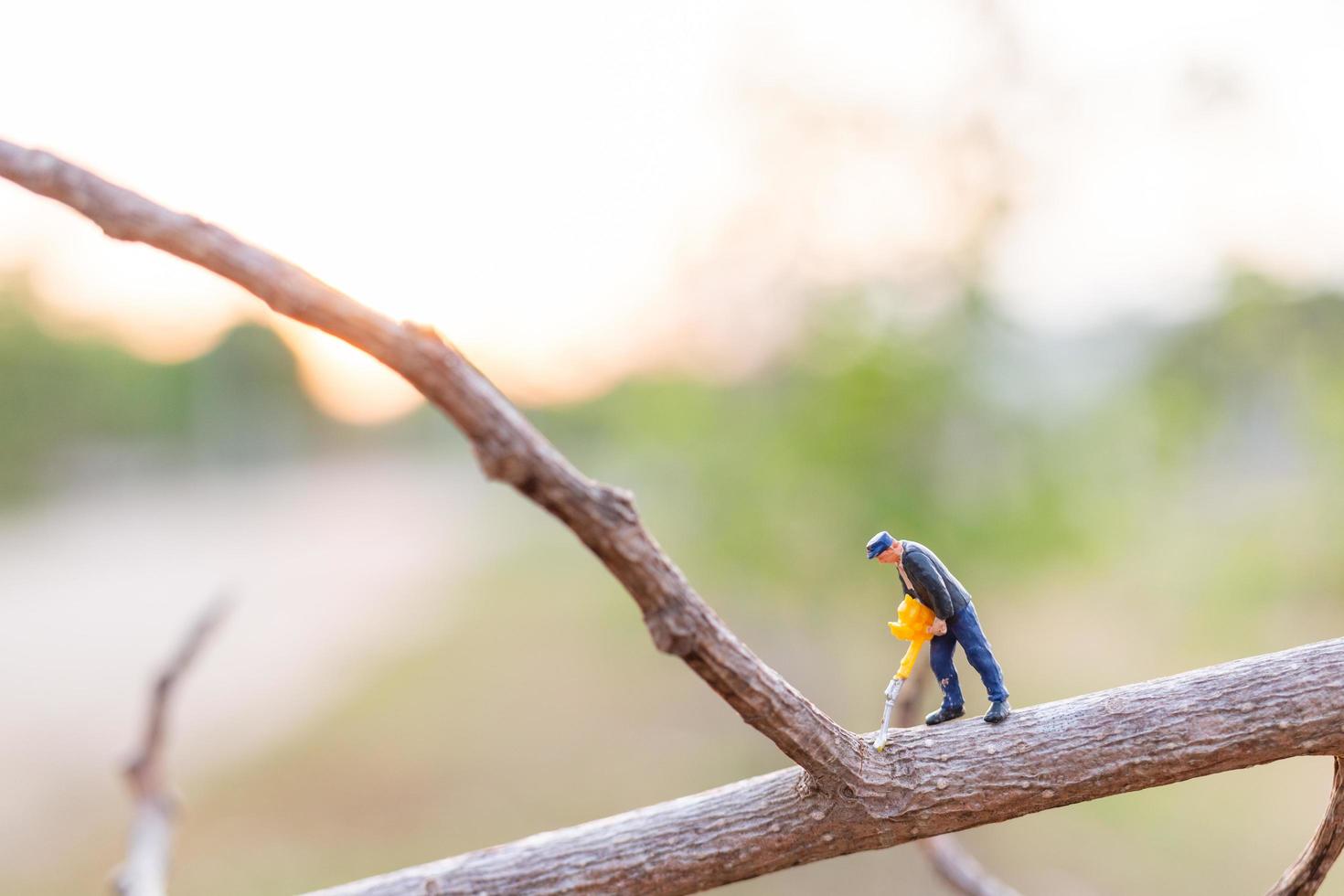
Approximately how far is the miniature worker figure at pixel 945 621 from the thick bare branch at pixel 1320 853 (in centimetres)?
27

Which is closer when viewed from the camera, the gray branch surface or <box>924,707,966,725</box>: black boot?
the gray branch surface

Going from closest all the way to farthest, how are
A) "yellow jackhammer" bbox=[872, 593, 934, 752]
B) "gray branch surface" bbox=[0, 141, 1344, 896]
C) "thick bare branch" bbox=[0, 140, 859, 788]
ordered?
1. "thick bare branch" bbox=[0, 140, 859, 788]
2. "gray branch surface" bbox=[0, 141, 1344, 896]
3. "yellow jackhammer" bbox=[872, 593, 934, 752]

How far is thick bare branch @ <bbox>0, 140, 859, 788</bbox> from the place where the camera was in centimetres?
51

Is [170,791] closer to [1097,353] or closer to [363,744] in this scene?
[1097,353]

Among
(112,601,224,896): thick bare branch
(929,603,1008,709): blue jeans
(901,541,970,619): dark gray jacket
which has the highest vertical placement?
(112,601,224,896): thick bare branch

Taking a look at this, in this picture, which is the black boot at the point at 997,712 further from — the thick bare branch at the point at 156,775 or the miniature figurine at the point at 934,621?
the thick bare branch at the point at 156,775

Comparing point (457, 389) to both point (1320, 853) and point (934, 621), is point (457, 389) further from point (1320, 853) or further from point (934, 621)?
point (1320, 853)

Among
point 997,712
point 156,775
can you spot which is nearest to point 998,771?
point 997,712

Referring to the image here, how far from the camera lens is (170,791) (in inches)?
56.7

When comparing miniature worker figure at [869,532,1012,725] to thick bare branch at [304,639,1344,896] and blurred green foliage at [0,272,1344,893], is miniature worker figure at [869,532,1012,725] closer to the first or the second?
thick bare branch at [304,639,1344,896]

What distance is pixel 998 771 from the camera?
2.49 feet

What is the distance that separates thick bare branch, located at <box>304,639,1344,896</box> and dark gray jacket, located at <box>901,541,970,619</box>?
112 mm

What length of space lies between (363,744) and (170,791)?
17.7 ft

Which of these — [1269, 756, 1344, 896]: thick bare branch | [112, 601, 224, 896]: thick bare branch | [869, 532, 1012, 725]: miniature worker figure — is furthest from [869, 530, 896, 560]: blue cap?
[112, 601, 224, 896]: thick bare branch
